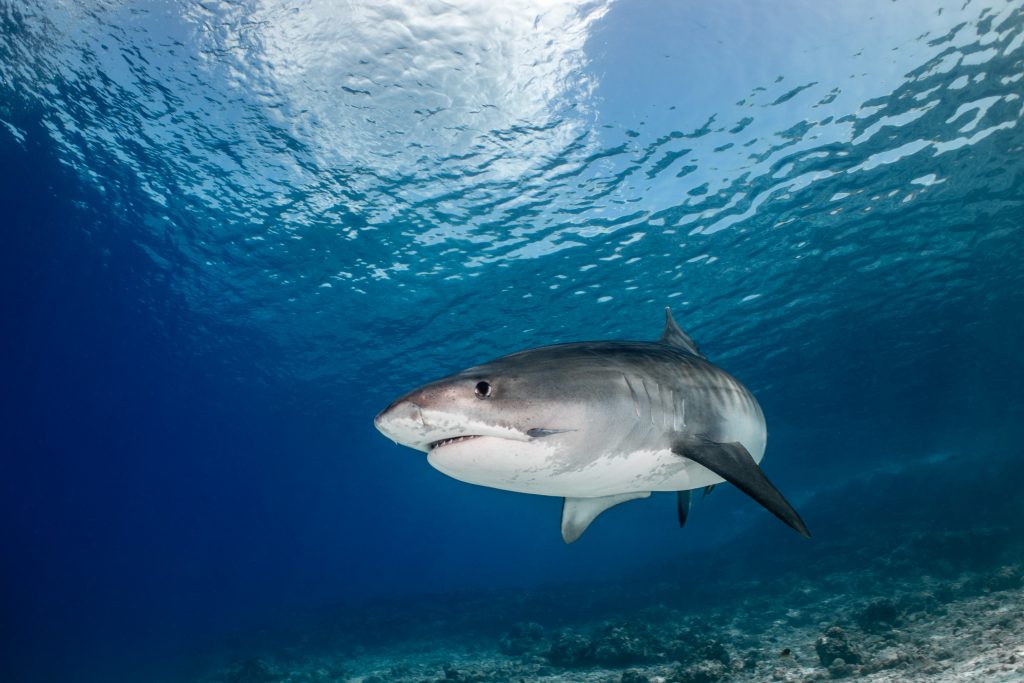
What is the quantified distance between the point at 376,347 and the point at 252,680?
14.1 metres

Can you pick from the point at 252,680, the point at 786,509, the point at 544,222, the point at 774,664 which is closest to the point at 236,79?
the point at 544,222

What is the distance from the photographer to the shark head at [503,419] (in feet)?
7.54

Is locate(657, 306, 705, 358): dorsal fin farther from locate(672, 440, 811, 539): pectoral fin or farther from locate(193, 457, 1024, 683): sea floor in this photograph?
locate(193, 457, 1024, 683): sea floor

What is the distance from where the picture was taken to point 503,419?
2.40 m

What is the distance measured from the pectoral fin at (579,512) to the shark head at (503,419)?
5.51 feet

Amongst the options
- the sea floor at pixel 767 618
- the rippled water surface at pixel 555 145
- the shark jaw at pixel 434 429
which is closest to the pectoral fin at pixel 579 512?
the shark jaw at pixel 434 429

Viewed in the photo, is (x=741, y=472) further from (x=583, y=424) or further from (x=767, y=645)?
(x=767, y=645)

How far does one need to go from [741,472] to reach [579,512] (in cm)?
194

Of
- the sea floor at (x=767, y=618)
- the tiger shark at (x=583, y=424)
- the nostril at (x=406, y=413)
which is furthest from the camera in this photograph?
the sea floor at (x=767, y=618)

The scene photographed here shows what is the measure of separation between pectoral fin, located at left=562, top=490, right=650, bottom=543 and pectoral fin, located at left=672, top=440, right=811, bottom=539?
1.35 metres

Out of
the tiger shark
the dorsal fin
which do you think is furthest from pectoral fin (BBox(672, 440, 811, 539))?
the dorsal fin

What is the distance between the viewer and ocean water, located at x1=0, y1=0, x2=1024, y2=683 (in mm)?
10945

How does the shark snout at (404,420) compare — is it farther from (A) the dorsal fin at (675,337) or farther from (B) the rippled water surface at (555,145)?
(B) the rippled water surface at (555,145)

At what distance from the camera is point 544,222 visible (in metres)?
15.3
